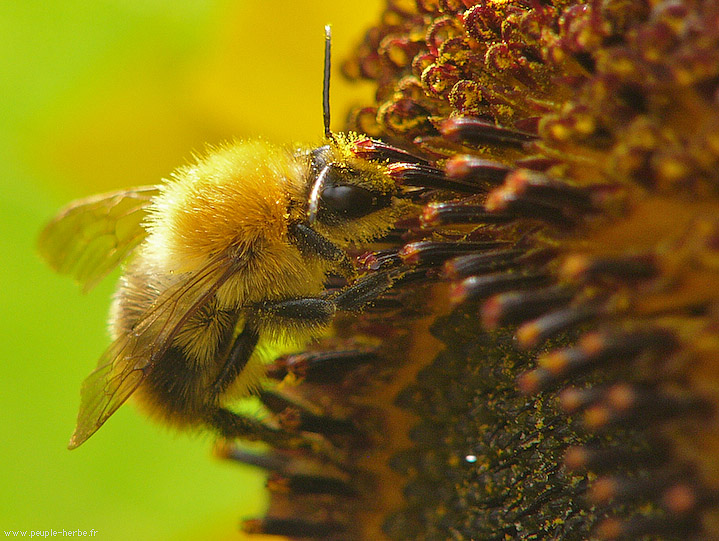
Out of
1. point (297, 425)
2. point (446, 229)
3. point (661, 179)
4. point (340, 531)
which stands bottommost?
point (340, 531)

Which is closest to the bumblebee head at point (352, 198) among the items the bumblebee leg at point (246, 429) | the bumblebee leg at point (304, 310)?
the bumblebee leg at point (304, 310)

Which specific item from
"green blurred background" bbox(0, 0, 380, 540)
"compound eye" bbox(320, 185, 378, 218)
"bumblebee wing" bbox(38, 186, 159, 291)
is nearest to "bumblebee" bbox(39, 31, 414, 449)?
"compound eye" bbox(320, 185, 378, 218)

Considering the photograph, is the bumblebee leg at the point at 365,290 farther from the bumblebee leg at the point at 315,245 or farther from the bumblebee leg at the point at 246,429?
the bumblebee leg at the point at 246,429

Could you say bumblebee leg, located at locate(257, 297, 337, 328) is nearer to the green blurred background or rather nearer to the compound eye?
the compound eye

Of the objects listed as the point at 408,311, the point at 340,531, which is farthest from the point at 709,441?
the point at 340,531

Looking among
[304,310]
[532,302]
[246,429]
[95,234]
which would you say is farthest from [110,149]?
[532,302]

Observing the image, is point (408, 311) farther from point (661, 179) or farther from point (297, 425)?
point (661, 179)

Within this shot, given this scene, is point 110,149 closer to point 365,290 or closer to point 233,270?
point 233,270
